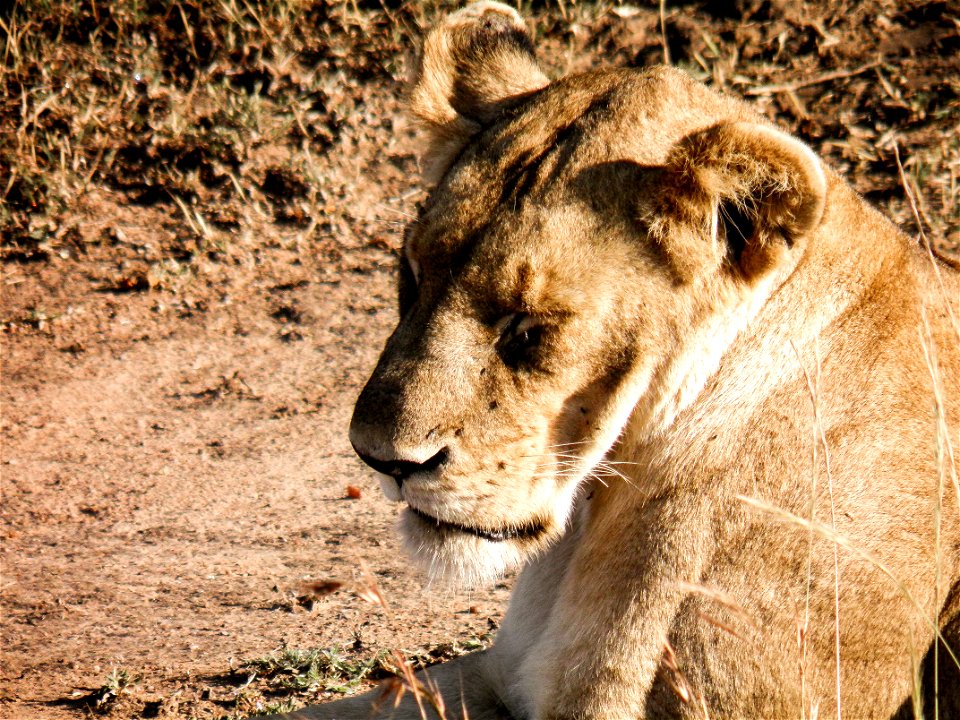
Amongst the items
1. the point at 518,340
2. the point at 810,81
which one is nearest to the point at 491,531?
the point at 518,340

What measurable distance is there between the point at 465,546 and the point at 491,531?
0.22ft

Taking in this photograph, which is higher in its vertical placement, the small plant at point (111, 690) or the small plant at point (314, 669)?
the small plant at point (111, 690)

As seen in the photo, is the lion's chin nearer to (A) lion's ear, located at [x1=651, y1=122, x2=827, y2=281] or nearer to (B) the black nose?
(B) the black nose

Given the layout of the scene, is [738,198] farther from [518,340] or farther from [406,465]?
[406,465]

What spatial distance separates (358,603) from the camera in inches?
158

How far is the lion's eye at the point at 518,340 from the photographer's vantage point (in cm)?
248

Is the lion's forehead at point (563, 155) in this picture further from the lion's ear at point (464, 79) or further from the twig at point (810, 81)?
the twig at point (810, 81)

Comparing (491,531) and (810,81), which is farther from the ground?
(491,531)

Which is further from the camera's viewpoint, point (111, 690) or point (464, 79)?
point (111, 690)

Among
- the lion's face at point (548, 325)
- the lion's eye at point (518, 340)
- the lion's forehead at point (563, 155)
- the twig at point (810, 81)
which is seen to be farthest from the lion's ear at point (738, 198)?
the twig at point (810, 81)

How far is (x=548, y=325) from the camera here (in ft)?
8.07

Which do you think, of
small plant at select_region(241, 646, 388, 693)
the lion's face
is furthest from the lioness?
small plant at select_region(241, 646, 388, 693)

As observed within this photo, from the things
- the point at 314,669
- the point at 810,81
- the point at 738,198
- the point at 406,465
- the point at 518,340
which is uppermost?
the point at 738,198

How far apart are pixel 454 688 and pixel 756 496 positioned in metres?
1.15
